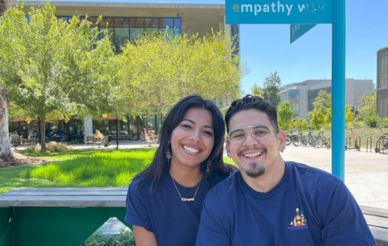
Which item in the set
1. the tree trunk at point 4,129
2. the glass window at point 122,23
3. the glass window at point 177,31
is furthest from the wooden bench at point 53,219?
the glass window at point 122,23

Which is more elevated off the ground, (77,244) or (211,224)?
(211,224)

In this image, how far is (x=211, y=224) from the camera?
189cm

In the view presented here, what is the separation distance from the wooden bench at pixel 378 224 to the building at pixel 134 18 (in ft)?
109

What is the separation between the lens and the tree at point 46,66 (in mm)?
17875

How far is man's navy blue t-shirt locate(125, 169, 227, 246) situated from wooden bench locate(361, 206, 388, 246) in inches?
53.3

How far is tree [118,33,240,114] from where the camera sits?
20.1 metres

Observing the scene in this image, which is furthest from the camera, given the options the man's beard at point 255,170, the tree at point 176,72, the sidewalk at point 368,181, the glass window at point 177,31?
the glass window at point 177,31

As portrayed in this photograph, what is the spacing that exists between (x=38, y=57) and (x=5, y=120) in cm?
564

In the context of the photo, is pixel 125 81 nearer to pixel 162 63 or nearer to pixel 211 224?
pixel 162 63

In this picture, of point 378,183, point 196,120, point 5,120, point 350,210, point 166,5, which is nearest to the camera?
point 350,210

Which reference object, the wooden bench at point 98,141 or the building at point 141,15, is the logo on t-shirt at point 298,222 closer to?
A: the wooden bench at point 98,141

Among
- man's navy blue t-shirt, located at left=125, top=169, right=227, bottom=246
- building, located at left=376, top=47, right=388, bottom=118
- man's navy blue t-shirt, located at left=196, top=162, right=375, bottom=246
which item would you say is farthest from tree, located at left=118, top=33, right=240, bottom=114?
building, located at left=376, top=47, right=388, bottom=118

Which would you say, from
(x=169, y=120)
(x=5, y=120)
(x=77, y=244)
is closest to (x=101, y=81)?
(x=5, y=120)

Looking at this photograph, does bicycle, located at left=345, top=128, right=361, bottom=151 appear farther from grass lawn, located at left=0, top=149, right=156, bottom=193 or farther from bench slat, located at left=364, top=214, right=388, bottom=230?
bench slat, located at left=364, top=214, right=388, bottom=230
